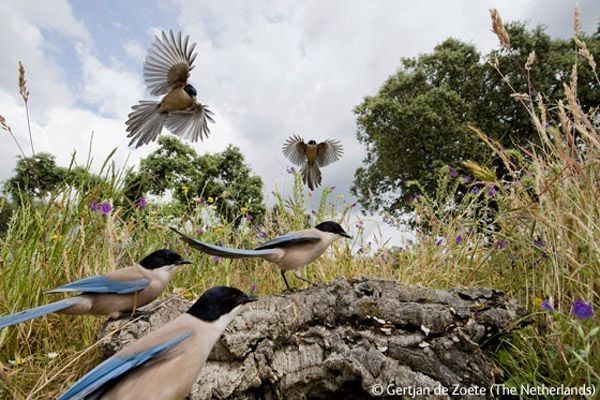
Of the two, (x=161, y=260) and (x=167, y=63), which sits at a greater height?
(x=167, y=63)

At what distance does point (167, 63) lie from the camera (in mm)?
4387

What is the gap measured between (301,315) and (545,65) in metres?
17.2

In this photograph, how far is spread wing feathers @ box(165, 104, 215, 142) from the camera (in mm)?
5004

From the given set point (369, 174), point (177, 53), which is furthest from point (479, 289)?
point (369, 174)

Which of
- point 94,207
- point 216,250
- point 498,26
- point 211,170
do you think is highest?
point 211,170

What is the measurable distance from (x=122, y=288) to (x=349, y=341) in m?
1.16

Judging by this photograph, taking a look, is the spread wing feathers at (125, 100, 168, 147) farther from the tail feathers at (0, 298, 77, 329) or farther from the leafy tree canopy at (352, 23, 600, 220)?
the leafy tree canopy at (352, 23, 600, 220)

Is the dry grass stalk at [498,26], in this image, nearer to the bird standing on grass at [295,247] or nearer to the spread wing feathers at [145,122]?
the bird standing on grass at [295,247]

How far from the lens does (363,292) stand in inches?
91.3

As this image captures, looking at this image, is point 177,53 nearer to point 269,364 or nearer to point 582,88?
point 269,364

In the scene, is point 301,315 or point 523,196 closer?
point 301,315

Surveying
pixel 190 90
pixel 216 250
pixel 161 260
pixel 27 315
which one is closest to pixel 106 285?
pixel 161 260

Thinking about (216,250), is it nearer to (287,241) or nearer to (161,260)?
(161,260)

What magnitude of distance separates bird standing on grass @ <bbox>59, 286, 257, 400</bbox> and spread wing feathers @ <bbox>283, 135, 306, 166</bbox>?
710 centimetres
